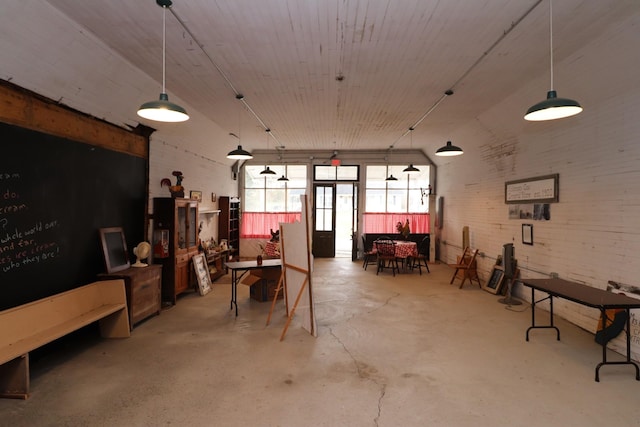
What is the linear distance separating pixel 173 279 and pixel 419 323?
4.27 m

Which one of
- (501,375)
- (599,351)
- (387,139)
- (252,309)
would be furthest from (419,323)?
(387,139)

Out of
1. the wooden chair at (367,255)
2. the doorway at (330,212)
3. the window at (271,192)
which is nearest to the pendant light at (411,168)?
the wooden chair at (367,255)

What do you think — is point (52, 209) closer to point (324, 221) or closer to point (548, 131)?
point (548, 131)

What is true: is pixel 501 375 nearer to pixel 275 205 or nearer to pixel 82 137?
pixel 82 137

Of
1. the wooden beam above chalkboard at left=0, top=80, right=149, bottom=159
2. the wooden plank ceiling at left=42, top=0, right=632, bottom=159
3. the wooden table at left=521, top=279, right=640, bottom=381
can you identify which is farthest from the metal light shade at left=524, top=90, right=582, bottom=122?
the wooden beam above chalkboard at left=0, top=80, right=149, bottom=159

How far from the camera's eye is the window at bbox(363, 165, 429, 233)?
36.6ft

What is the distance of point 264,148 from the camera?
36.2 feet

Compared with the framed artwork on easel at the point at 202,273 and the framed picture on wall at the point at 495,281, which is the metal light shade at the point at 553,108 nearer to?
the framed picture on wall at the point at 495,281

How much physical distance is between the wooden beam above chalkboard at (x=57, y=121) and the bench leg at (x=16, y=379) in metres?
2.35

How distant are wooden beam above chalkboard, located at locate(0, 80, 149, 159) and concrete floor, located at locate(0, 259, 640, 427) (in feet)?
8.67

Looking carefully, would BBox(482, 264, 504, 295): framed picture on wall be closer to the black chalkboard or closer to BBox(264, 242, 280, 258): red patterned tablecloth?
BBox(264, 242, 280, 258): red patterned tablecloth

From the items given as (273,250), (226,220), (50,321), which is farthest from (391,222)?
(50,321)

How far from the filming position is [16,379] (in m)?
2.97

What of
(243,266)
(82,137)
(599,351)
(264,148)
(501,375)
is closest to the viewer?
(501,375)
